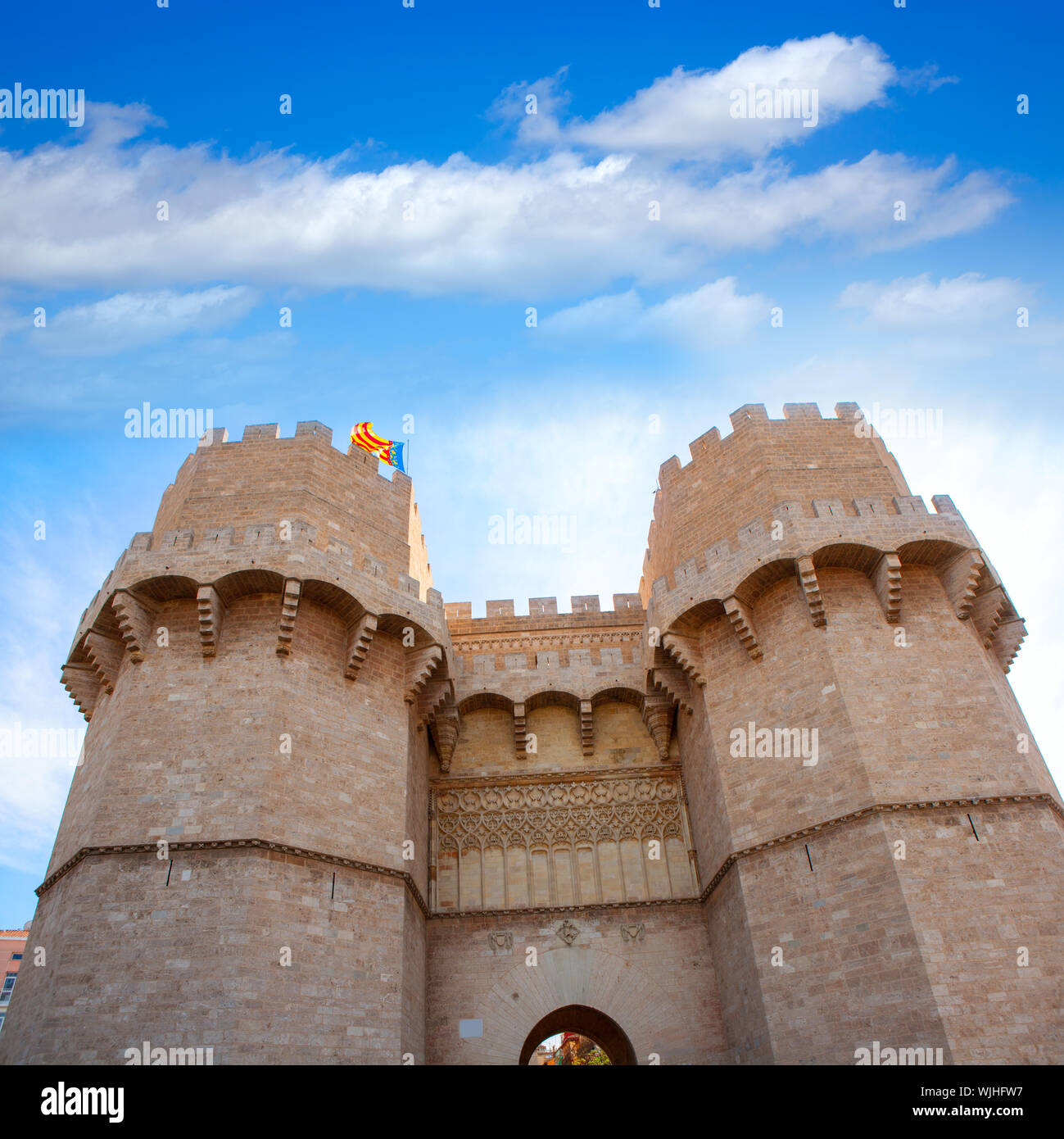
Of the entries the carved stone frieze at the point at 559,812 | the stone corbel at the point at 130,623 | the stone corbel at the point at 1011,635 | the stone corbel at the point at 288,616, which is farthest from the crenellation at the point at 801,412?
the stone corbel at the point at 130,623

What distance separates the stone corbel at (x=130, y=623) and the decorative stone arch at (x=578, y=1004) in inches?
301

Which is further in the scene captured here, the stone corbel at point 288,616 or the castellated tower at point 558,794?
the stone corbel at point 288,616

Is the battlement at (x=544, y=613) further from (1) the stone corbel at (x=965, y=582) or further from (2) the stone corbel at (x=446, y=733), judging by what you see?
(1) the stone corbel at (x=965, y=582)

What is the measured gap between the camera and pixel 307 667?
1268cm

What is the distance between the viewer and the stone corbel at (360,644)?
43.1 feet

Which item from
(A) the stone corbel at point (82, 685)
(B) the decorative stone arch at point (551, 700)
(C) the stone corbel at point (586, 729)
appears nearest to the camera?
(A) the stone corbel at point (82, 685)

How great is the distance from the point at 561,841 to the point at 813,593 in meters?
6.28

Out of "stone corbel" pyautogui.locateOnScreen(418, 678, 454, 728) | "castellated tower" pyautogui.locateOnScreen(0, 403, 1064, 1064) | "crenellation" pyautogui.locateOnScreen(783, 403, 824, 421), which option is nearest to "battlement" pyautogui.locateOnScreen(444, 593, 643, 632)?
"castellated tower" pyautogui.locateOnScreen(0, 403, 1064, 1064)

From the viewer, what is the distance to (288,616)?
12508mm

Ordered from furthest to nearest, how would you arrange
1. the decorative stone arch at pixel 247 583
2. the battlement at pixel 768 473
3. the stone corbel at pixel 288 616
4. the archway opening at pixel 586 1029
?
the battlement at pixel 768 473
the archway opening at pixel 586 1029
the decorative stone arch at pixel 247 583
the stone corbel at pixel 288 616

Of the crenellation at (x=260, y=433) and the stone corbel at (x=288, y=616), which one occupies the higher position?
the crenellation at (x=260, y=433)

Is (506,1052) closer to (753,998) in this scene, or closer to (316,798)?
(753,998)

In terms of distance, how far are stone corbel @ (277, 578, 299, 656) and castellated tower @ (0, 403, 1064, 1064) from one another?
0.15 feet

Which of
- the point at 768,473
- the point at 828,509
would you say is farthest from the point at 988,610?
the point at 768,473
